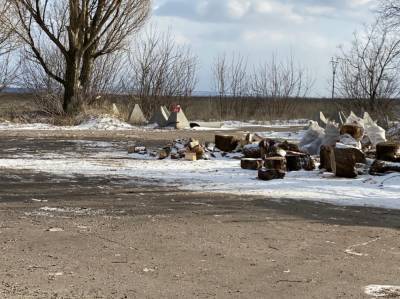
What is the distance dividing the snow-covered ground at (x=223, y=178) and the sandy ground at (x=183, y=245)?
60cm

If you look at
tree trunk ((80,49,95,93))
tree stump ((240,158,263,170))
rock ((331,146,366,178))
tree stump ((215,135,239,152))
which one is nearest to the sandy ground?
rock ((331,146,366,178))

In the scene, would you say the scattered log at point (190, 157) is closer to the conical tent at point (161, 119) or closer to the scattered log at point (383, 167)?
the scattered log at point (383, 167)

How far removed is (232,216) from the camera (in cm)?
711

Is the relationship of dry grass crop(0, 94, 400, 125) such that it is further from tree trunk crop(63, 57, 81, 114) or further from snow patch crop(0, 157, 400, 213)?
snow patch crop(0, 157, 400, 213)

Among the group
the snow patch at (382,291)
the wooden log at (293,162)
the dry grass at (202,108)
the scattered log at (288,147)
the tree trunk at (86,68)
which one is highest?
the tree trunk at (86,68)

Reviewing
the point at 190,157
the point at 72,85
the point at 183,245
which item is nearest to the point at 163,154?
the point at 190,157

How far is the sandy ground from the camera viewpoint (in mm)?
4492

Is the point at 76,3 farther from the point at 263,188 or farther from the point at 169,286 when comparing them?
the point at 169,286

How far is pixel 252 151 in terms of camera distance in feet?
40.6

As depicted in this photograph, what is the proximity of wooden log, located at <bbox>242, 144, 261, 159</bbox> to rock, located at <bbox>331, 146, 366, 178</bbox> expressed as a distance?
223 cm

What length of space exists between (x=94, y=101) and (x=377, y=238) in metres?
23.1

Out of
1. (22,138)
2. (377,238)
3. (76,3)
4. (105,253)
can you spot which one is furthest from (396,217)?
(76,3)

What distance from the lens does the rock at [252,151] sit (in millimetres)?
12250

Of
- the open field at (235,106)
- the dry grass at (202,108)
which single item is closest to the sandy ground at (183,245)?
the dry grass at (202,108)
